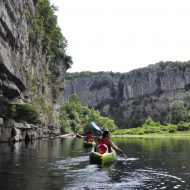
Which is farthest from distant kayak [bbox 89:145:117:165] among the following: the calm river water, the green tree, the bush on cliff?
the green tree

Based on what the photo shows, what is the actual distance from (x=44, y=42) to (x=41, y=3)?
734 cm

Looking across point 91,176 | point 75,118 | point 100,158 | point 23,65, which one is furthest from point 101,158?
point 75,118

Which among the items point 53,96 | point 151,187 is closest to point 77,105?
point 53,96

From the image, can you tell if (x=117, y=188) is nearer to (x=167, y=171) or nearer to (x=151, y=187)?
(x=151, y=187)

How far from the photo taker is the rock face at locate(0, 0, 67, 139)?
121 feet

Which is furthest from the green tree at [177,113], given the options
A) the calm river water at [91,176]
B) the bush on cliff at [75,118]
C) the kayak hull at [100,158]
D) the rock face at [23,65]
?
the calm river water at [91,176]

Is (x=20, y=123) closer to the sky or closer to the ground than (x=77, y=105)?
→ closer to the ground

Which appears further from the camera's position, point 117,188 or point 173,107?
point 173,107

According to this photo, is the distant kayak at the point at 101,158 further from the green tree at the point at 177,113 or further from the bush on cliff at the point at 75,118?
the green tree at the point at 177,113

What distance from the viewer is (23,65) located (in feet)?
171

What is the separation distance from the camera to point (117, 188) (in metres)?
15.2

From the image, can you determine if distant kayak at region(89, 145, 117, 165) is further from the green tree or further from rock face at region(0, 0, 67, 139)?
the green tree

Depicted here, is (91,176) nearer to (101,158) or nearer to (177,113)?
(101,158)

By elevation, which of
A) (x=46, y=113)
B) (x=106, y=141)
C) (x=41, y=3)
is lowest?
(x=106, y=141)
